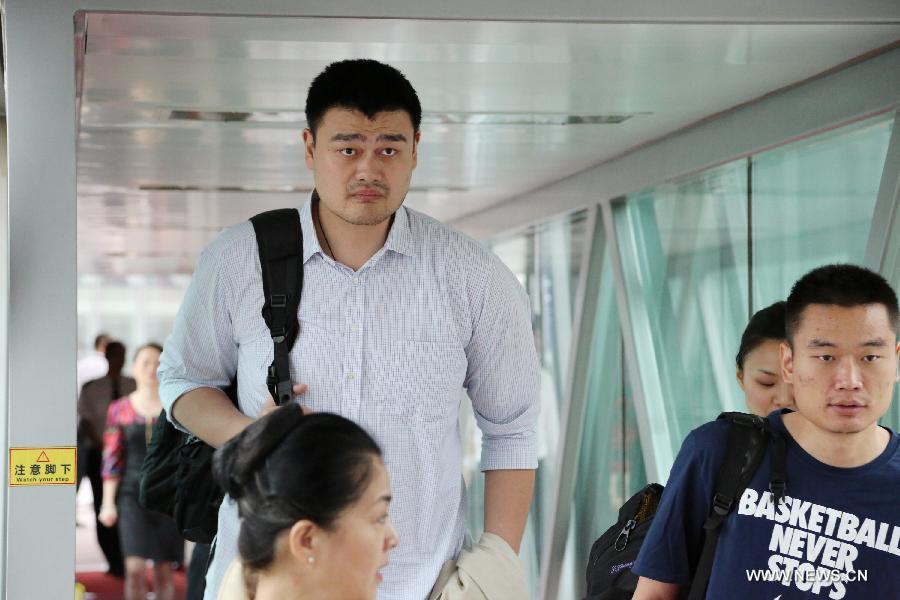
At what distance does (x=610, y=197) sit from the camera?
287 inches

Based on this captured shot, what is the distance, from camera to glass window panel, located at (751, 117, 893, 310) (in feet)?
15.9

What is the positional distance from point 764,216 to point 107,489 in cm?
533

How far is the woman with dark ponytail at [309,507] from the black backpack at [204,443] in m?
0.78

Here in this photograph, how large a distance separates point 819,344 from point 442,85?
251 cm

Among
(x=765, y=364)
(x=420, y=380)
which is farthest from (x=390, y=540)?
(x=765, y=364)

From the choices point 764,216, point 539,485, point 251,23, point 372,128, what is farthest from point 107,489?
point 372,128

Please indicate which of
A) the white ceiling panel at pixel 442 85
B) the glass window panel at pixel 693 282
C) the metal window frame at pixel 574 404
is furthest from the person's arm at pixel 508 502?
the metal window frame at pixel 574 404

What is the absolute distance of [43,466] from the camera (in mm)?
3473

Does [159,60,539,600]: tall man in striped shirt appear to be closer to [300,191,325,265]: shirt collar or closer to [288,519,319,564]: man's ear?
[300,191,325,265]: shirt collar

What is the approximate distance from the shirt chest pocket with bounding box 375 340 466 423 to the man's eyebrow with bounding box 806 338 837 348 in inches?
33.2

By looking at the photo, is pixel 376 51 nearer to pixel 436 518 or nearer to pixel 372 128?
pixel 372 128

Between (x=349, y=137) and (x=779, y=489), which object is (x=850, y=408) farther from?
(x=349, y=137)

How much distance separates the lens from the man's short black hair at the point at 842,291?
2943 mm

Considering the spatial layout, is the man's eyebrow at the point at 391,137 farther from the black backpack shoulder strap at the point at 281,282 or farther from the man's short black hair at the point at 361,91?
the black backpack shoulder strap at the point at 281,282
